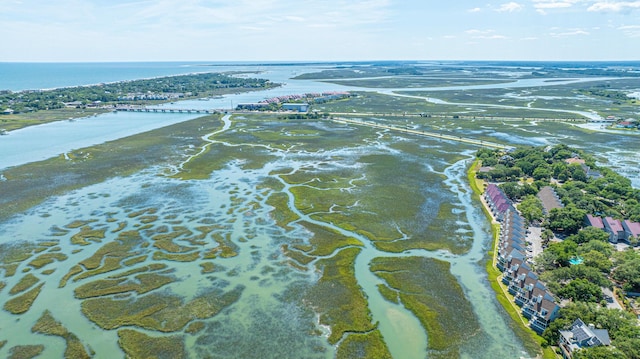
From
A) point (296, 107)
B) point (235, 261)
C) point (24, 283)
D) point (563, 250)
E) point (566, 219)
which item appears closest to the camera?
point (24, 283)

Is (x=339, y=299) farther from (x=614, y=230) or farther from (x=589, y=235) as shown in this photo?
(x=614, y=230)

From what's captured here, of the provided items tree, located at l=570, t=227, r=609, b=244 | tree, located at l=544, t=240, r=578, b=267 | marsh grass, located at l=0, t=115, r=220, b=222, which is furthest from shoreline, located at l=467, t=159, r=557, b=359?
marsh grass, located at l=0, t=115, r=220, b=222

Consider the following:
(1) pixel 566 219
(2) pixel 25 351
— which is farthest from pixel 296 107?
(2) pixel 25 351

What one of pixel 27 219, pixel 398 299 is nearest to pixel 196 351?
pixel 398 299

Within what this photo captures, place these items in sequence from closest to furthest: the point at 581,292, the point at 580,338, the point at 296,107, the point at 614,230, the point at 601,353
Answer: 1. the point at 601,353
2. the point at 580,338
3. the point at 581,292
4. the point at 614,230
5. the point at 296,107

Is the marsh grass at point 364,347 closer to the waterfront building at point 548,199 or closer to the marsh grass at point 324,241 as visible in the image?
the marsh grass at point 324,241

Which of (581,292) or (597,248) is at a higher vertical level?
(597,248)

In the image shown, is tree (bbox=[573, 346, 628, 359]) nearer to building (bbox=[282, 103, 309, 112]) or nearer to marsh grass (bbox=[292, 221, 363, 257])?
marsh grass (bbox=[292, 221, 363, 257])

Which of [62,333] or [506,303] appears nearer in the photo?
[62,333]

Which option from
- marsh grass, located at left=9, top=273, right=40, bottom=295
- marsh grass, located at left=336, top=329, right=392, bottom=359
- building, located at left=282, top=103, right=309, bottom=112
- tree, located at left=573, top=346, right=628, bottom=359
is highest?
building, located at left=282, top=103, right=309, bottom=112
